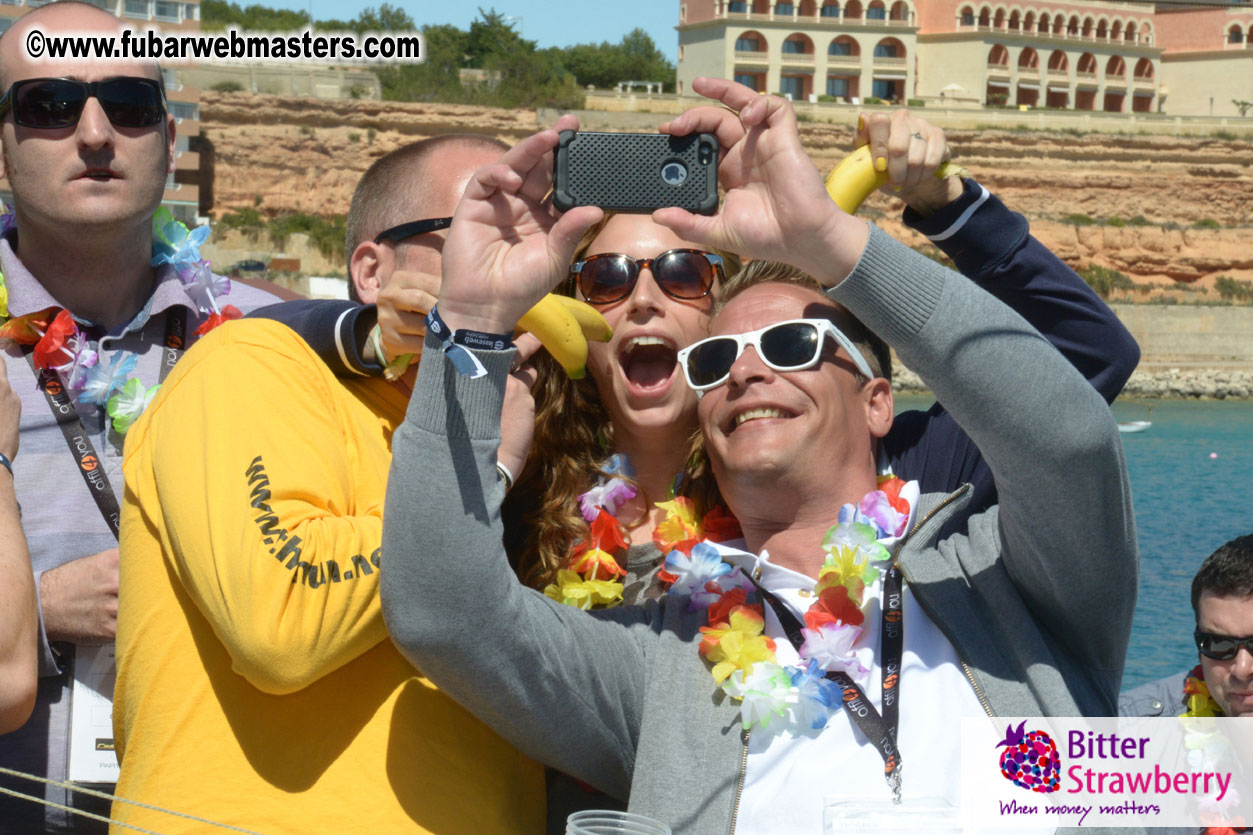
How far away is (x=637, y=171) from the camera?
7.82 ft

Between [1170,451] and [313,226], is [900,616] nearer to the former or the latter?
[1170,451]

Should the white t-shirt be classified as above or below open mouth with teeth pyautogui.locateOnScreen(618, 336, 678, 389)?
below

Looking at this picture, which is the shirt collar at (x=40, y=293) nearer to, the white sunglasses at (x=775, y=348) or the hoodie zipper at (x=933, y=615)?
the white sunglasses at (x=775, y=348)

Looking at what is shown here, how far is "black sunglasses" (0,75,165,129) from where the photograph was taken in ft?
11.2

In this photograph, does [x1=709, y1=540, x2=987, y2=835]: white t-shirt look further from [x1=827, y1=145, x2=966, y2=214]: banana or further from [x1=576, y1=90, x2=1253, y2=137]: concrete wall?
[x1=576, y1=90, x2=1253, y2=137]: concrete wall

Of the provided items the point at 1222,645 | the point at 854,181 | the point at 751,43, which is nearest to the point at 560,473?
the point at 854,181

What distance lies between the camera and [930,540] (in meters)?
2.61

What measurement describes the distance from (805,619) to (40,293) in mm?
2220

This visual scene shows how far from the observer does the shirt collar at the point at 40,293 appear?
3402 millimetres

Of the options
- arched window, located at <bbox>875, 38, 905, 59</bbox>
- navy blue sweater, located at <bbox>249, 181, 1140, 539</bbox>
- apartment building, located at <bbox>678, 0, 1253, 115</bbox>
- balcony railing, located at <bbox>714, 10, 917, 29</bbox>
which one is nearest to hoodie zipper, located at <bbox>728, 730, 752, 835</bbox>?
navy blue sweater, located at <bbox>249, 181, 1140, 539</bbox>

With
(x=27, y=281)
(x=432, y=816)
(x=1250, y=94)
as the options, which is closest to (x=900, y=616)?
(x=432, y=816)

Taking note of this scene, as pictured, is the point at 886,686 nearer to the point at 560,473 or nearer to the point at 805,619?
the point at 805,619

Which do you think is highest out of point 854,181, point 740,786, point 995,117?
point 995,117

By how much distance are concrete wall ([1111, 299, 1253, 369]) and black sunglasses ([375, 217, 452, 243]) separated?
43.5 metres
